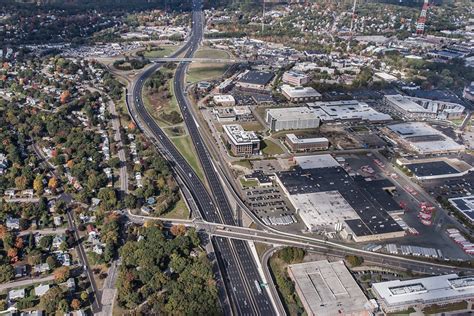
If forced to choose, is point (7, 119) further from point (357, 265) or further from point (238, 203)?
point (357, 265)

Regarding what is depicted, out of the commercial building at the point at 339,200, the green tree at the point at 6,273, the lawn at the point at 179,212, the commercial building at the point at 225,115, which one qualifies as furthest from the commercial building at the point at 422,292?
the commercial building at the point at 225,115

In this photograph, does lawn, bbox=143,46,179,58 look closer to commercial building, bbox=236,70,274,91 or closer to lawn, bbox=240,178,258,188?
commercial building, bbox=236,70,274,91

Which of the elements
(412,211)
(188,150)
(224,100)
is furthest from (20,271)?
(224,100)

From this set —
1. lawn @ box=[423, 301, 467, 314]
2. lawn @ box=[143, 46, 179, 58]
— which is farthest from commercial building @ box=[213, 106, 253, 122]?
lawn @ box=[423, 301, 467, 314]

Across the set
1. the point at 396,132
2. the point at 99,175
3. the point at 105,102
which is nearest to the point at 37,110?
the point at 105,102

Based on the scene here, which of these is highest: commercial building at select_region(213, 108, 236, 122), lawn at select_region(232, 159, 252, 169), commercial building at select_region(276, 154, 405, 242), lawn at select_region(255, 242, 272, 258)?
commercial building at select_region(213, 108, 236, 122)

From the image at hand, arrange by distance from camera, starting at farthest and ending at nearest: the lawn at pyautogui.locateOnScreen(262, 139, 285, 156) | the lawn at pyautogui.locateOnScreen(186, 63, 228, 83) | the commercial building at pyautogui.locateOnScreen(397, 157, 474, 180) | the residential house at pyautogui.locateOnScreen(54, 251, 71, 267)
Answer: the lawn at pyautogui.locateOnScreen(186, 63, 228, 83) < the lawn at pyautogui.locateOnScreen(262, 139, 285, 156) < the commercial building at pyautogui.locateOnScreen(397, 157, 474, 180) < the residential house at pyautogui.locateOnScreen(54, 251, 71, 267)
